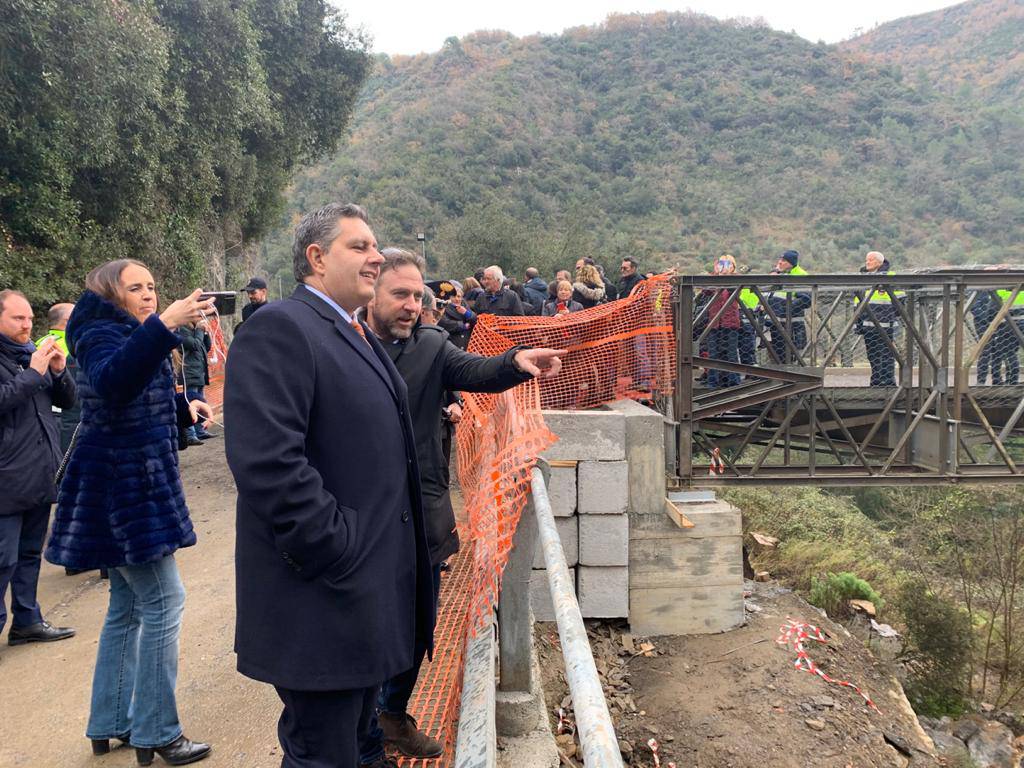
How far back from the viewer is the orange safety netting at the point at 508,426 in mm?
2975

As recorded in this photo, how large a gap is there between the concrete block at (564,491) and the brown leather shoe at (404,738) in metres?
2.90

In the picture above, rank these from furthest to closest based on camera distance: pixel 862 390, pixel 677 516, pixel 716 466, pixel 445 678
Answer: pixel 862 390, pixel 716 466, pixel 677 516, pixel 445 678

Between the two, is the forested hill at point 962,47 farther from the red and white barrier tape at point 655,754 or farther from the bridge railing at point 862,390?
the red and white barrier tape at point 655,754

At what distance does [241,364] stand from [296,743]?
1014 millimetres

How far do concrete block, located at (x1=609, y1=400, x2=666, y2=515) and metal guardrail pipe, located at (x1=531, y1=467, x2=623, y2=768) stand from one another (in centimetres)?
392

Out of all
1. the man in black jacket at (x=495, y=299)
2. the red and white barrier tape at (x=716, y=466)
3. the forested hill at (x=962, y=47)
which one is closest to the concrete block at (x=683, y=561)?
the red and white barrier tape at (x=716, y=466)

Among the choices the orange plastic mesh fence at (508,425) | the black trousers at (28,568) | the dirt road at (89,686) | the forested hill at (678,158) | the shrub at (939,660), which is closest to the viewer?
the orange plastic mesh fence at (508,425)

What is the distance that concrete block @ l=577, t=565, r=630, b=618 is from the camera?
5.66 m

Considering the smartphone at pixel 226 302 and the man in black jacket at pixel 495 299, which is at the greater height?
the man in black jacket at pixel 495 299

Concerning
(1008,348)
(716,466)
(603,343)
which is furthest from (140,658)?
(1008,348)

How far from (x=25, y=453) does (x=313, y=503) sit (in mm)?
3120

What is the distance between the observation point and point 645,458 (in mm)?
5805

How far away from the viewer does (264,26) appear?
16594 mm

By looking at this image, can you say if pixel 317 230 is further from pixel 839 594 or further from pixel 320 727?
pixel 839 594
